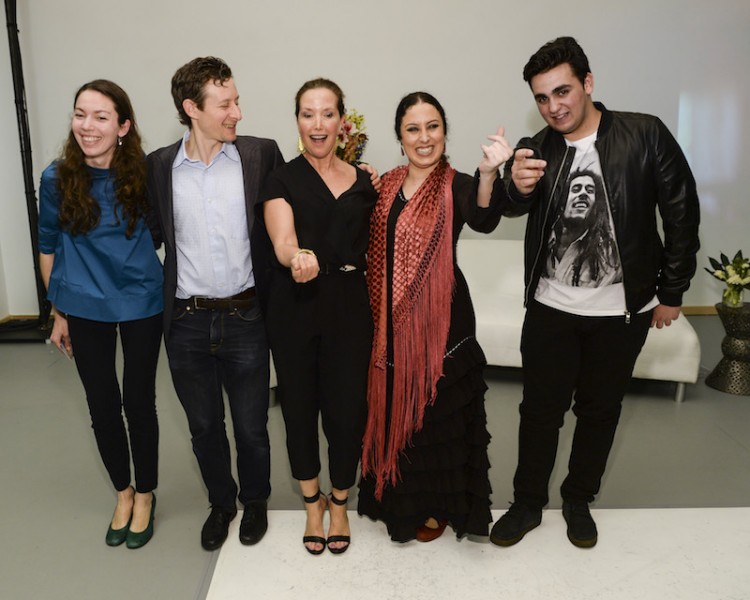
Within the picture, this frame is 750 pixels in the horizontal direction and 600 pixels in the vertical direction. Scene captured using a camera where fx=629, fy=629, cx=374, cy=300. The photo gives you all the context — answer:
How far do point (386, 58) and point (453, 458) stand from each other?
3.94 metres

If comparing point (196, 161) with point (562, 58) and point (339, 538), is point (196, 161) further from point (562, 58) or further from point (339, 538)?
point (339, 538)

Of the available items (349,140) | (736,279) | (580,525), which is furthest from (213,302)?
(736,279)

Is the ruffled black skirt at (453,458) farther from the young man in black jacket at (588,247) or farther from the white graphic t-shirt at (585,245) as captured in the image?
the white graphic t-shirt at (585,245)

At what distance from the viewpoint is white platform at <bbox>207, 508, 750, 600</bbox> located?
6.76ft

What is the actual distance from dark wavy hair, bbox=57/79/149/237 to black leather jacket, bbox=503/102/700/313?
1197mm

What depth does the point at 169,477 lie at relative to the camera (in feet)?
9.48

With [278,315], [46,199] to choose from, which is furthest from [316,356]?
[46,199]

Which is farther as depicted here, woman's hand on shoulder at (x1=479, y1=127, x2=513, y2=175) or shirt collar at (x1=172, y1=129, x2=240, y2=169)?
shirt collar at (x1=172, y1=129, x2=240, y2=169)

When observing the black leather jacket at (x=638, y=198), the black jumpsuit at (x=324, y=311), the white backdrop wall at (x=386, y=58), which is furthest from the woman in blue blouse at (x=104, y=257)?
the white backdrop wall at (x=386, y=58)

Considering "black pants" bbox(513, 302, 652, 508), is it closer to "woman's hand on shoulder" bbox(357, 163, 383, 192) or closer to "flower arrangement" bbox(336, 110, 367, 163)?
"woman's hand on shoulder" bbox(357, 163, 383, 192)

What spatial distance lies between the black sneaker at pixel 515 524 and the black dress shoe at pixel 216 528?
3.24 ft

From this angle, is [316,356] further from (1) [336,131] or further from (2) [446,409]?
(1) [336,131]

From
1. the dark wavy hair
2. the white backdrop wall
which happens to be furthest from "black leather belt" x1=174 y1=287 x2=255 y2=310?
the white backdrop wall

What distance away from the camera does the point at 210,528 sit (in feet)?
7.66
